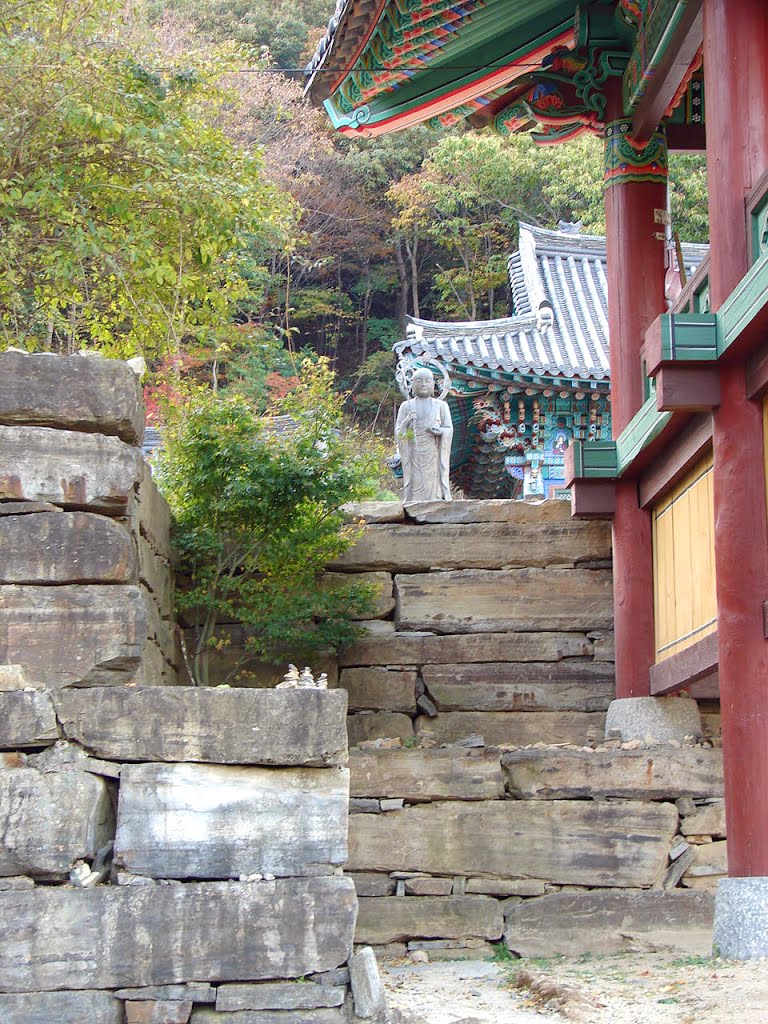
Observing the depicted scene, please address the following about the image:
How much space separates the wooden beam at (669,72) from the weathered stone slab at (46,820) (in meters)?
6.25

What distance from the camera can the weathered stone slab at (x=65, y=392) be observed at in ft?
20.7

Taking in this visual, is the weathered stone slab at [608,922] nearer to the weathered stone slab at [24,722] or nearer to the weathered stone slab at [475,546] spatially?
the weathered stone slab at [475,546]

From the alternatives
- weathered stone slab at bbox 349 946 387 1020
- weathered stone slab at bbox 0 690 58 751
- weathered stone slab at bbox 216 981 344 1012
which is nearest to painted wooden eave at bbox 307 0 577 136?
weathered stone slab at bbox 0 690 58 751

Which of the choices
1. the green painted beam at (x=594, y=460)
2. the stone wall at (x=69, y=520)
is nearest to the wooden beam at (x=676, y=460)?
the green painted beam at (x=594, y=460)

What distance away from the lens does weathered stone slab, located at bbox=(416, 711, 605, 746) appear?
10.0 m

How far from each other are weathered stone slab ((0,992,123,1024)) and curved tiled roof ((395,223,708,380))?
33.2ft

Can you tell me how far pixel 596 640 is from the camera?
1024 centimetres

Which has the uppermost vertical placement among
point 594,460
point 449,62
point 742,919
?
point 449,62

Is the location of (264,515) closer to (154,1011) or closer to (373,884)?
(373,884)

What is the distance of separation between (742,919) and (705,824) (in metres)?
1.94

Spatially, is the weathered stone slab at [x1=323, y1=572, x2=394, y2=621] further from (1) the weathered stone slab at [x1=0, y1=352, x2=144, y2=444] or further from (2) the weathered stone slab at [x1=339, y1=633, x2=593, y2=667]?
(1) the weathered stone slab at [x1=0, y1=352, x2=144, y2=444]

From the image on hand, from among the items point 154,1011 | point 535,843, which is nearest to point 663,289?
point 535,843

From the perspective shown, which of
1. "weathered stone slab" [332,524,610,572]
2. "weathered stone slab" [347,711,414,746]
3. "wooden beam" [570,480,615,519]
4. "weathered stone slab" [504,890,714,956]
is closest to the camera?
"weathered stone slab" [504,890,714,956]

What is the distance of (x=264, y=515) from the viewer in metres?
9.40
